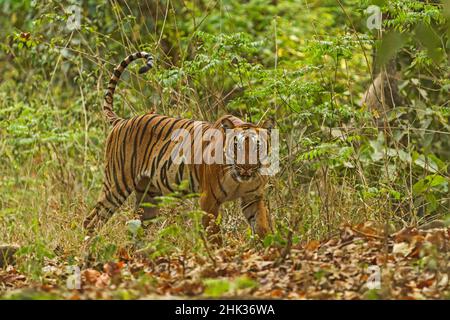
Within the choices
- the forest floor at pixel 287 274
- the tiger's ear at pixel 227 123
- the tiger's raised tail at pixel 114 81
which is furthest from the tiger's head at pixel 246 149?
the tiger's raised tail at pixel 114 81

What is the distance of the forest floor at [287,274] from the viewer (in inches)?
202

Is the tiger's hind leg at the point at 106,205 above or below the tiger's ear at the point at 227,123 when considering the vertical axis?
below

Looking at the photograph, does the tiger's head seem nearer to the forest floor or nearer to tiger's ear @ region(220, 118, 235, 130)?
tiger's ear @ region(220, 118, 235, 130)

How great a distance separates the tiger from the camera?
737 cm

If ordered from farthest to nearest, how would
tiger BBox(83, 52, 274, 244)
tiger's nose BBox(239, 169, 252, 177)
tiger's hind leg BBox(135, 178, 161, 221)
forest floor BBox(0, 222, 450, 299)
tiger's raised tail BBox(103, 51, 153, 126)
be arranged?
tiger's hind leg BBox(135, 178, 161, 221), tiger's raised tail BBox(103, 51, 153, 126), tiger BBox(83, 52, 274, 244), tiger's nose BBox(239, 169, 252, 177), forest floor BBox(0, 222, 450, 299)

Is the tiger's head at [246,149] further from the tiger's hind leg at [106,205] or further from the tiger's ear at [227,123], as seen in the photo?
the tiger's hind leg at [106,205]

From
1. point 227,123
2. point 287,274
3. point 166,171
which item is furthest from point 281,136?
point 287,274

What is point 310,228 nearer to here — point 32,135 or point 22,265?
point 22,265

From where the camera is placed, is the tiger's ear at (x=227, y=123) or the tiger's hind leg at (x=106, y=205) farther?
the tiger's hind leg at (x=106, y=205)

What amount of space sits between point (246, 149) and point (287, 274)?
1.90 meters

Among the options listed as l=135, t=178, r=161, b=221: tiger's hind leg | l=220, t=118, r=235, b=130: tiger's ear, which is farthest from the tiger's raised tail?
l=220, t=118, r=235, b=130: tiger's ear

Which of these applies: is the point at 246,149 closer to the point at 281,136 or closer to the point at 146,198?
the point at 146,198

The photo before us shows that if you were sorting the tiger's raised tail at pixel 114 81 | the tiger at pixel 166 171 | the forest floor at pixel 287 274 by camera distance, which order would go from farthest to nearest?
the tiger's raised tail at pixel 114 81 → the tiger at pixel 166 171 → the forest floor at pixel 287 274

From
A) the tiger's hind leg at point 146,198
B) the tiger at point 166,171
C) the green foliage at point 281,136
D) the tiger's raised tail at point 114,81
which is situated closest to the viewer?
the tiger at point 166,171
